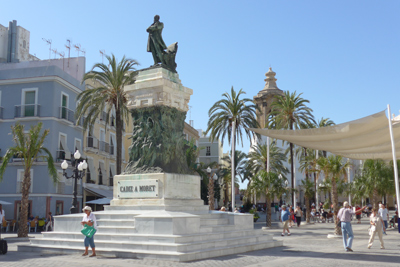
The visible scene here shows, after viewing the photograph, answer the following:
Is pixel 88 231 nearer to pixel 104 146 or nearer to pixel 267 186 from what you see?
pixel 267 186

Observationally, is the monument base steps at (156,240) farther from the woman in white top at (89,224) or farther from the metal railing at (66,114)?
the metal railing at (66,114)

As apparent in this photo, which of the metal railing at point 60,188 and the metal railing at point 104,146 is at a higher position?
the metal railing at point 104,146

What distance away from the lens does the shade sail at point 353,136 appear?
17.2m

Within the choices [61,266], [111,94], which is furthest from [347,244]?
[111,94]

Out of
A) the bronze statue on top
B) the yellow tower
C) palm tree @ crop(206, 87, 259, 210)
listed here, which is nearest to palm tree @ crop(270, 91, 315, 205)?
palm tree @ crop(206, 87, 259, 210)

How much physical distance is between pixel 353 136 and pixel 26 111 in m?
25.3

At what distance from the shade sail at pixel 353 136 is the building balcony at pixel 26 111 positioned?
20849 mm

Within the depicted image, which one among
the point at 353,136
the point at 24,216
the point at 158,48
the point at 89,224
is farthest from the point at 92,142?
the point at 89,224

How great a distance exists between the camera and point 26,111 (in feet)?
112

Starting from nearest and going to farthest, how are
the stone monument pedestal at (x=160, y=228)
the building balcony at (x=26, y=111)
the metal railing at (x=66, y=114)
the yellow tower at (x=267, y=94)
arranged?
the stone monument pedestal at (x=160, y=228)
the building balcony at (x=26, y=111)
the metal railing at (x=66, y=114)
the yellow tower at (x=267, y=94)

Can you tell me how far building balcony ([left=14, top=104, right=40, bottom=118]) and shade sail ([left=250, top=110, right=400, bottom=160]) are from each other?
821 inches

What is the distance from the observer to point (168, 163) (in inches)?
586

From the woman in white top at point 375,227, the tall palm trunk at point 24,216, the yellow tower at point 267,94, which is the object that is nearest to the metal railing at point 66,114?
the tall palm trunk at point 24,216

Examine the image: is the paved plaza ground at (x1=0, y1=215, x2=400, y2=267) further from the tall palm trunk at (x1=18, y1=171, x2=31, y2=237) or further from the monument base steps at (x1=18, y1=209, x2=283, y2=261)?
the tall palm trunk at (x1=18, y1=171, x2=31, y2=237)
